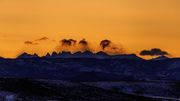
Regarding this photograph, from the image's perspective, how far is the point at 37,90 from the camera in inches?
5694

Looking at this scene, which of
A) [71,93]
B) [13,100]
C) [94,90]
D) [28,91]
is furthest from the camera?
[94,90]

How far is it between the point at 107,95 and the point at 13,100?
34.7 metres

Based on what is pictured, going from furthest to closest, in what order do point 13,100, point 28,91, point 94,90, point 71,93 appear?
point 94,90 → point 71,93 → point 28,91 → point 13,100

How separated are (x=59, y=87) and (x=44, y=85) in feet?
13.3

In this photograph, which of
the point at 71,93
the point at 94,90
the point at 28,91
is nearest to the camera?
the point at 28,91

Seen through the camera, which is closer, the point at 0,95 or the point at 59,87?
the point at 0,95

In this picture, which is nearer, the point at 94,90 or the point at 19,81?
the point at 19,81

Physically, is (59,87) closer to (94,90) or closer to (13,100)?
(94,90)

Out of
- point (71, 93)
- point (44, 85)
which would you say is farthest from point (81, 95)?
point (44, 85)

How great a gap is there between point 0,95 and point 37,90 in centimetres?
1920

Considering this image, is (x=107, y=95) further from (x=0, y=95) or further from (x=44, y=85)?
(x=0, y=95)

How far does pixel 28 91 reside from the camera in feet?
460

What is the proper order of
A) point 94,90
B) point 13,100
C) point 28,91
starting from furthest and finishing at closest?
point 94,90, point 28,91, point 13,100

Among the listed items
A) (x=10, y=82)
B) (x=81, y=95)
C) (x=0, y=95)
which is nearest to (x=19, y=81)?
(x=10, y=82)
